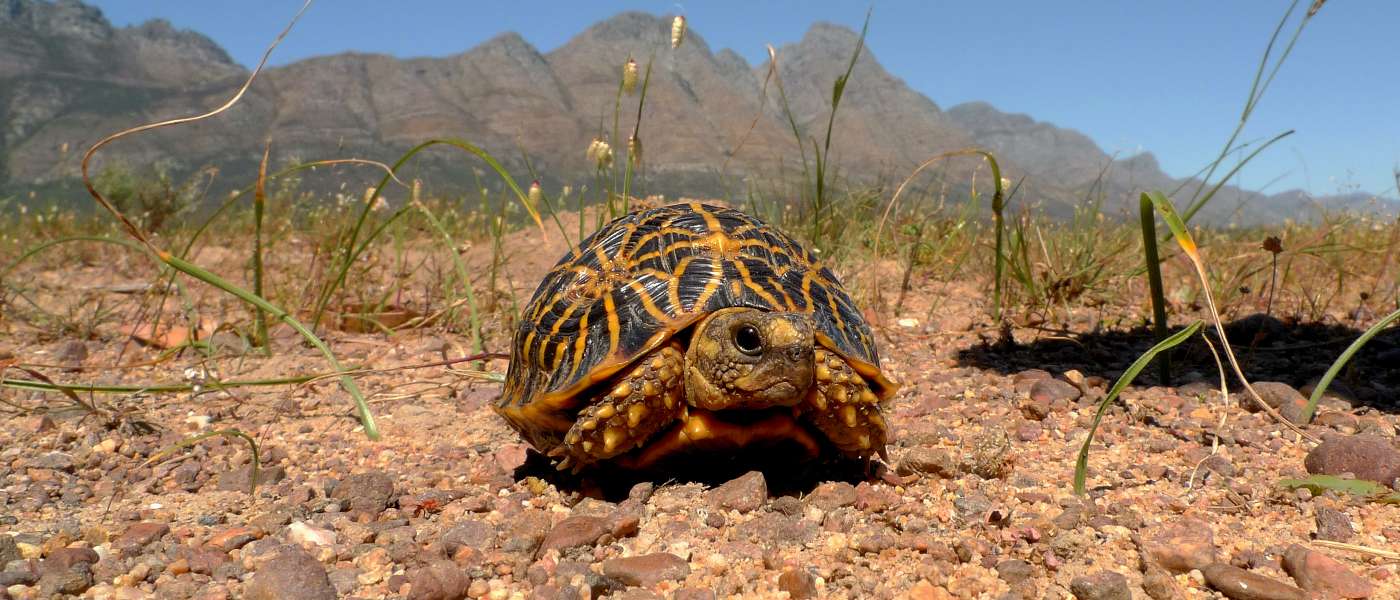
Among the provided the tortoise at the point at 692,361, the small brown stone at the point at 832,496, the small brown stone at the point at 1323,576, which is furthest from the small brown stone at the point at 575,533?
the small brown stone at the point at 1323,576

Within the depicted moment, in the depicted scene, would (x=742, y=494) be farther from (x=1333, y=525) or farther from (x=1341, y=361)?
(x=1341, y=361)

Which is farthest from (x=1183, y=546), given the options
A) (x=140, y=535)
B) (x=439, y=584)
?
(x=140, y=535)

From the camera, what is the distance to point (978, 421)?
2.58m

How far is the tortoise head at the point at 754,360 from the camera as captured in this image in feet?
5.55

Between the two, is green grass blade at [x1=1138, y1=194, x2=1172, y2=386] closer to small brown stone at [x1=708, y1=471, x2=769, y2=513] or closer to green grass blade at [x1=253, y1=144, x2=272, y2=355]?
small brown stone at [x1=708, y1=471, x2=769, y2=513]

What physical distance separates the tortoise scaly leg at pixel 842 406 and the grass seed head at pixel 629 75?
1.60 m

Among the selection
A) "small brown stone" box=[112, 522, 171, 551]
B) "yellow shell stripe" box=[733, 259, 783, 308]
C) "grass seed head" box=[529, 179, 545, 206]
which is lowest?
"small brown stone" box=[112, 522, 171, 551]

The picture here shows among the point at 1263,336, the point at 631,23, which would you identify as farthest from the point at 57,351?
the point at 631,23

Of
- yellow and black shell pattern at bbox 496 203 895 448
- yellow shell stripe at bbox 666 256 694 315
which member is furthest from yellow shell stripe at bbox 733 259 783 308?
yellow shell stripe at bbox 666 256 694 315

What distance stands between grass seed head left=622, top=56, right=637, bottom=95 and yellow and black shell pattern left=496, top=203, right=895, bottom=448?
2.85 ft

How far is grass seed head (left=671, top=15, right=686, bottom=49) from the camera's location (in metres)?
2.89

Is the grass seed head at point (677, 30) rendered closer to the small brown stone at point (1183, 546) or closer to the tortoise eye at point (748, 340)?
the tortoise eye at point (748, 340)

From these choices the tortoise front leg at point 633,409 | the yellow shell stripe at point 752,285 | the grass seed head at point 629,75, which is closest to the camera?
the tortoise front leg at point 633,409

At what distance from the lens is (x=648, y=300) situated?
1.95 meters
